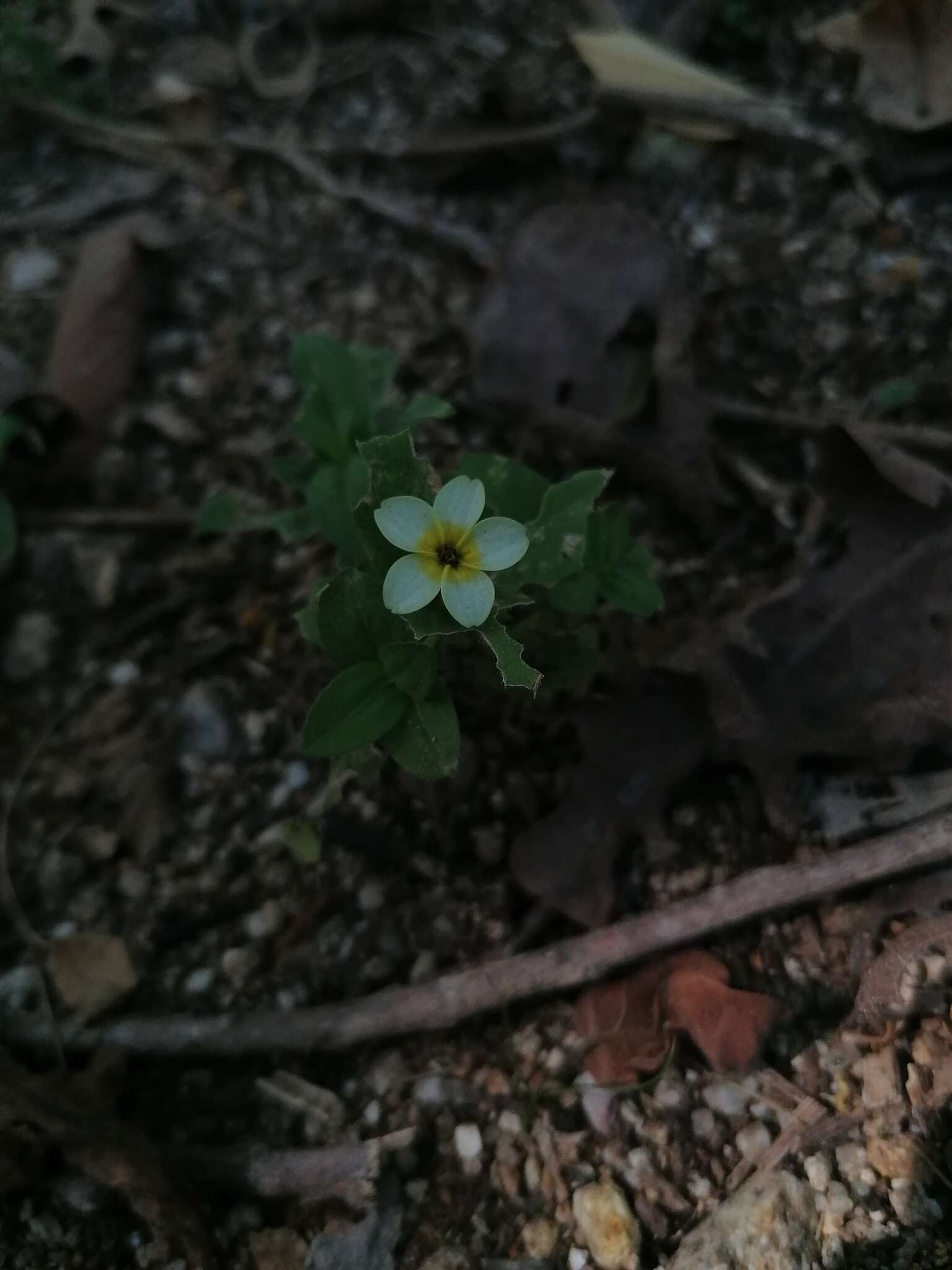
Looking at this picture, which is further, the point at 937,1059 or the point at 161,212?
the point at 161,212

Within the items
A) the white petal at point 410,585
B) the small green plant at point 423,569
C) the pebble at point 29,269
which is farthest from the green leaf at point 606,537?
the pebble at point 29,269

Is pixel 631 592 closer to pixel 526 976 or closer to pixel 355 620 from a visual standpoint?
pixel 355 620

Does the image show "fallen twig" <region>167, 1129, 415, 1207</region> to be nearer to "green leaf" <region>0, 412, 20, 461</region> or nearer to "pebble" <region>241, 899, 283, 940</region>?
"pebble" <region>241, 899, 283, 940</region>

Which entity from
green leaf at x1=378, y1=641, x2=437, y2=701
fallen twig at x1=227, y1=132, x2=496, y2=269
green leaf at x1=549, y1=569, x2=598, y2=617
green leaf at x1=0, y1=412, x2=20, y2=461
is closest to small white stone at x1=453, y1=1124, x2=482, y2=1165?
green leaf at x1=378, y1=641, x2=437, y2=701

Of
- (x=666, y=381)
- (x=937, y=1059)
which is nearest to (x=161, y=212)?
(x=666, y=381)

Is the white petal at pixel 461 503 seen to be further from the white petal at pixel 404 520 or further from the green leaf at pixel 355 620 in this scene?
the green leaf at pixel 355 620

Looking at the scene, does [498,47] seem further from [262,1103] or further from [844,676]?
[262,1103]

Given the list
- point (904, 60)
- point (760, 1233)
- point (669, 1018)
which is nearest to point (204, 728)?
point (669, 1018)
